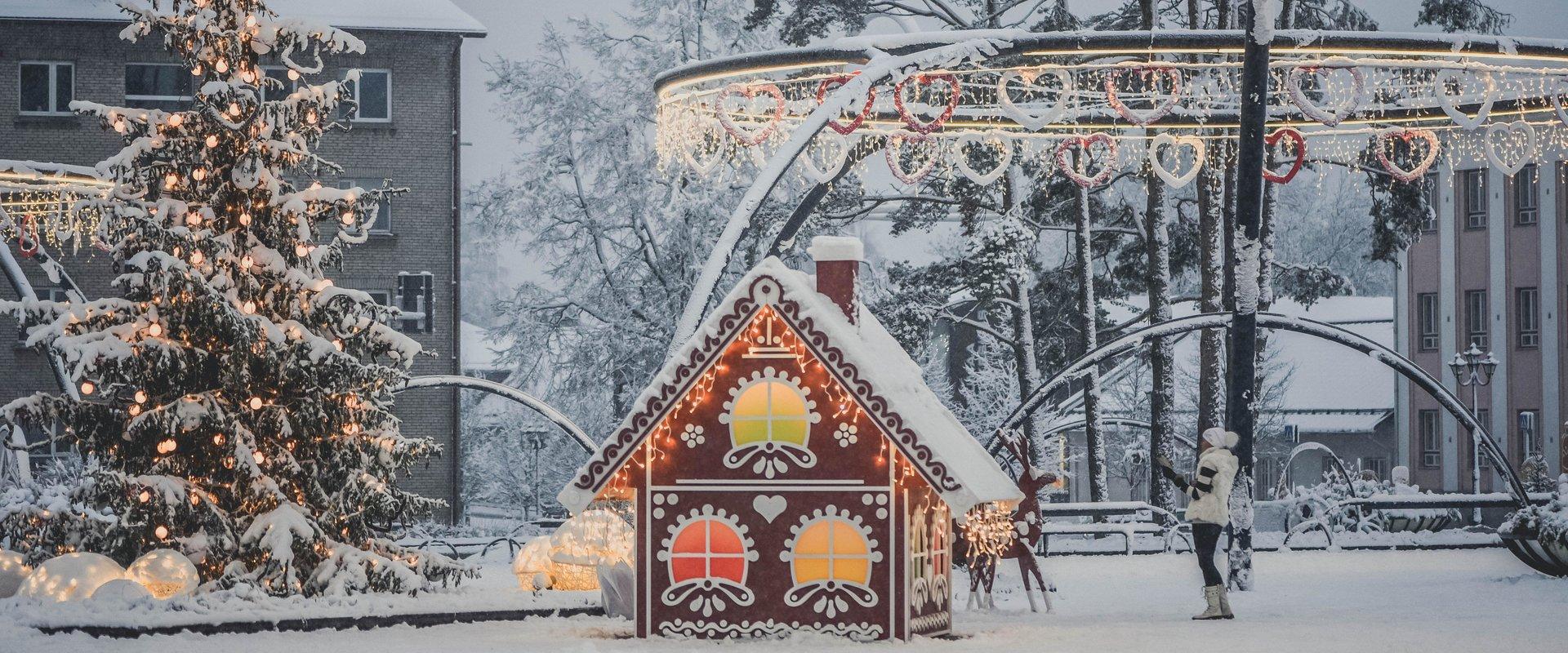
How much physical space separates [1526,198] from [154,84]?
36287 millimetres

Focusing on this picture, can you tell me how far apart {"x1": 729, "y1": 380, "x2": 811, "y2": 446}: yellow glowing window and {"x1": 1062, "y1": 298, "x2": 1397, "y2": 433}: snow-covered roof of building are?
161ft

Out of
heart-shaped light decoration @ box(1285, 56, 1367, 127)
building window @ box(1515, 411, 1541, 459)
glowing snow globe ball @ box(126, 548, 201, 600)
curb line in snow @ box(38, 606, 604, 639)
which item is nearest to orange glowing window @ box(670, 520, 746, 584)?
curb line in snow @ box(38, 606, 604, 639)

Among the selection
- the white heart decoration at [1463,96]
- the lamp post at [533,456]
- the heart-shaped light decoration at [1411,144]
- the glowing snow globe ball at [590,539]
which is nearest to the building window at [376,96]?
the lamp post at [533,456]

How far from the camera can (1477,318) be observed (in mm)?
56469

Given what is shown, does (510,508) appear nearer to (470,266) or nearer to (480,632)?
(480,632)

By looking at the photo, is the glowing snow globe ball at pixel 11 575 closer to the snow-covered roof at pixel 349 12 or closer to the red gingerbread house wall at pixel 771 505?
the red gingerbread house wall at pixel 771 505

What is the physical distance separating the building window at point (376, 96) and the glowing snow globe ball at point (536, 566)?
2757cm

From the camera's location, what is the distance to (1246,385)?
22266mm

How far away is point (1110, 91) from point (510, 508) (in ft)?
120

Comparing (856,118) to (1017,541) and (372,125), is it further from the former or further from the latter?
(372,125)

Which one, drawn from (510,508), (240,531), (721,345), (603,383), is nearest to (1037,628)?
(721,345)

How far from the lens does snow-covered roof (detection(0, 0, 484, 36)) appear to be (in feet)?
155

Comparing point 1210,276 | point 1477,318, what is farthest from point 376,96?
point 1477,318

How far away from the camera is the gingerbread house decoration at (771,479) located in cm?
1728
